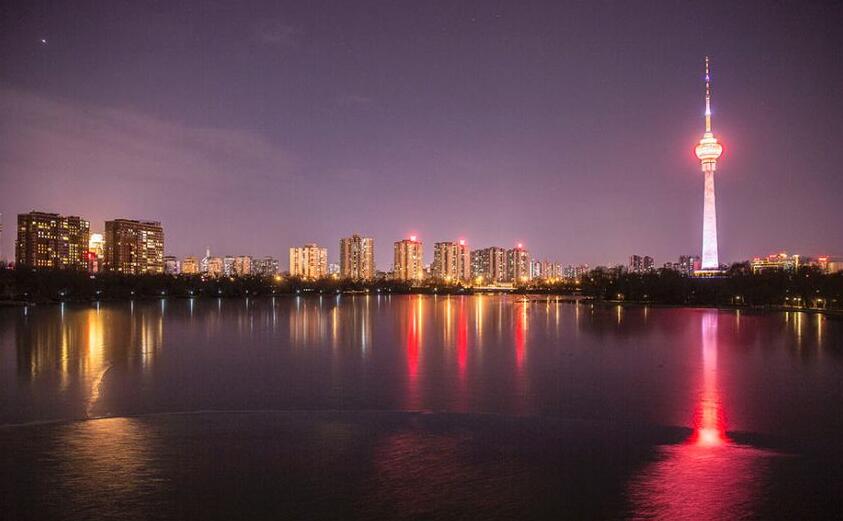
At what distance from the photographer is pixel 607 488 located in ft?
26.2

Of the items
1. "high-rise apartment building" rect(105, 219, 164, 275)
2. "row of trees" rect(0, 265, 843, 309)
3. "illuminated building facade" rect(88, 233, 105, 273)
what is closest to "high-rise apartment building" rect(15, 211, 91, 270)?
"illuminated building facade" rect(88, 233, 105, 273)

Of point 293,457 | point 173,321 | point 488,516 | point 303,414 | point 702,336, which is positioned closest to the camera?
point 488,516

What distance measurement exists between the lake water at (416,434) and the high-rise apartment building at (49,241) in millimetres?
122111

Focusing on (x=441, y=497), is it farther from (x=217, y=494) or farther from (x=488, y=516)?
(x=217, y=494)

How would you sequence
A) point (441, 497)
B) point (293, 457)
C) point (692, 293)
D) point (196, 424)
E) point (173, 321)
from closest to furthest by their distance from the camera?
point (441, 497)
point (293, 457)
point (196, 424)
point (173, 321)
point (692, 293)

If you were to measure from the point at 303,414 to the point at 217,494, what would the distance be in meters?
4.11

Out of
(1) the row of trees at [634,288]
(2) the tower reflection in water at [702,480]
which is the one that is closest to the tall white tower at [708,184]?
(1) the row of trees at [634,288]

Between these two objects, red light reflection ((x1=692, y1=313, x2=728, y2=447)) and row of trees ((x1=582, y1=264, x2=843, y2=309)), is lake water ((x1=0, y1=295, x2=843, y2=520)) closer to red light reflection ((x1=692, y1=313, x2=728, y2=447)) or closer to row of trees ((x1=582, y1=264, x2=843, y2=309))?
red light reflection ((x1=692, y1=313, x2=728, y2=447))

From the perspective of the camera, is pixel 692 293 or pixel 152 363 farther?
pixel 692 293

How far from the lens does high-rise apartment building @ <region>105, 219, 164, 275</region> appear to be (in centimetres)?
15750

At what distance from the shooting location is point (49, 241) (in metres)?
130

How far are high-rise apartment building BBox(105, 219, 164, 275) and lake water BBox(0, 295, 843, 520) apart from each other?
148652 millimetres

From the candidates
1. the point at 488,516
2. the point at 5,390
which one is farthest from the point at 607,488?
the point at 5,390

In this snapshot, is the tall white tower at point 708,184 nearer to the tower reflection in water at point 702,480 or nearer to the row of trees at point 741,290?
the row of trees at point 741,290
